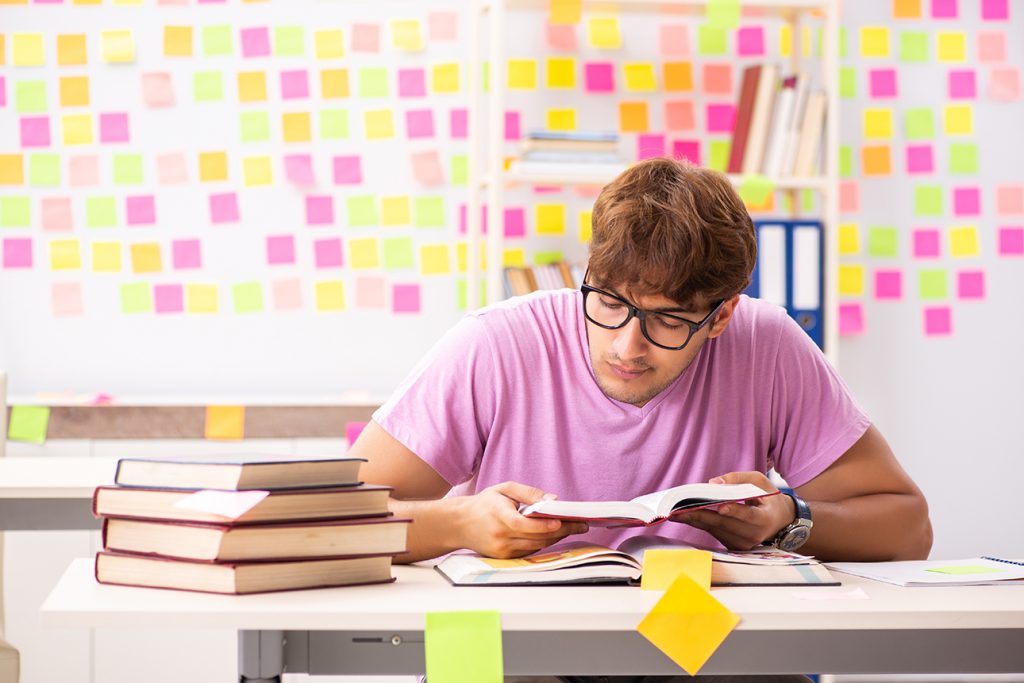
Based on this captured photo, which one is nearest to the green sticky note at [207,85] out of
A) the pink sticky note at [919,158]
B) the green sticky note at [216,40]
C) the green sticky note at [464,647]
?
the green sticky note at [216,40]

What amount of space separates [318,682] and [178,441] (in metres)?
0.72

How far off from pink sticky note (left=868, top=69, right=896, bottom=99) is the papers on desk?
229 cm

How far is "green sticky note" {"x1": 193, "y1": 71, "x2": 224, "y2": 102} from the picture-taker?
3.22m

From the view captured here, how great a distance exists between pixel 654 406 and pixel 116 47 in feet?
7.33

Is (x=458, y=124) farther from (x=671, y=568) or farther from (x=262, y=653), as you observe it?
(x=262, y=653)

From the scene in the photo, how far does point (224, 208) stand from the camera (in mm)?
3227

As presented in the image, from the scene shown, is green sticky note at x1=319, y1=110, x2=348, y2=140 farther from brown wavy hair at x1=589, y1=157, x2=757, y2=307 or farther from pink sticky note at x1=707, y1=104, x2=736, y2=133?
brown wavy hair at x1=589, y1=157, x2=757, y2=307

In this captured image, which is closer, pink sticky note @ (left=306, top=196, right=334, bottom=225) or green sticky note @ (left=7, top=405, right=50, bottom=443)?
green sticky note @ (left=7, top=405, right=50, bottom=443)

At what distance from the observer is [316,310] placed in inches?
128

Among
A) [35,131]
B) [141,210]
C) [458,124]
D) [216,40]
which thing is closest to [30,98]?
[35,131]

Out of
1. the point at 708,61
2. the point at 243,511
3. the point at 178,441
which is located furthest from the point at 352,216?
the point at 243,511

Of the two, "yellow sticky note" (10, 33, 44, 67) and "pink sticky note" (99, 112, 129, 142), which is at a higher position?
"yellow sticky note" (10, 33, 44, 67)

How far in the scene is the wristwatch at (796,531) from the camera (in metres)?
1.41

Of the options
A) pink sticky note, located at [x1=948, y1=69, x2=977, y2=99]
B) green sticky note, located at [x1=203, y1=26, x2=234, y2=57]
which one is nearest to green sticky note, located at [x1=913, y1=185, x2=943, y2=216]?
pink sticky note, located at [x1=948, y1=69, x2=977, y2=99]
